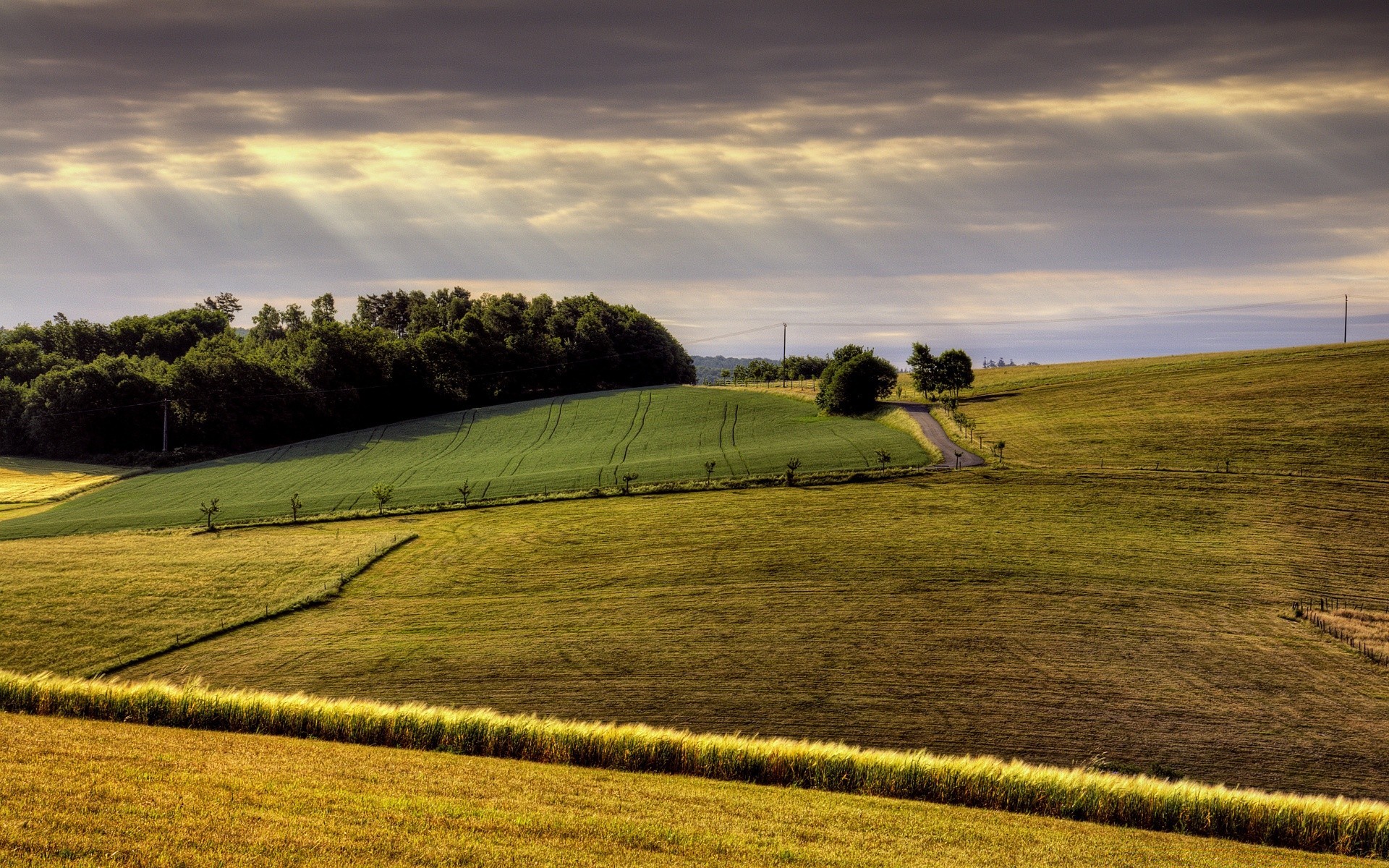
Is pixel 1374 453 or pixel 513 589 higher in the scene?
pixel 1374 453

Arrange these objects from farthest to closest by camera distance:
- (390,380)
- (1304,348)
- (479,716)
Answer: (390,380) < (1304,348) < (479,716)

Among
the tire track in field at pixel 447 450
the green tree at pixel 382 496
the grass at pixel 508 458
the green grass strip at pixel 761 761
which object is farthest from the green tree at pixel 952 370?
the green grass strip at pixel 761 761

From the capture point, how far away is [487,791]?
1600 centimetres

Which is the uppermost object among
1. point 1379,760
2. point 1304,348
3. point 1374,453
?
point 1304,348

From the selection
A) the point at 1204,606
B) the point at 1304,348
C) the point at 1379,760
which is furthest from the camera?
the point at 1304,348

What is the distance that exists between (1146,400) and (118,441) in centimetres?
10872

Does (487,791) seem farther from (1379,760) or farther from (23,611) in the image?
Result: (23,611)

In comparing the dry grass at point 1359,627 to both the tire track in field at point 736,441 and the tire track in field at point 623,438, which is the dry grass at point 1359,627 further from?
the tire track in field at point 623,438

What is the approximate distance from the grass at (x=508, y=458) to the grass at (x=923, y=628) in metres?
12.0

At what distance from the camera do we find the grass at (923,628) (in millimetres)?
26781

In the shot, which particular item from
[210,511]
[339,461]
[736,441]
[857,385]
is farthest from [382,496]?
[857,385]

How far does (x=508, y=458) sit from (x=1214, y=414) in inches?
2262

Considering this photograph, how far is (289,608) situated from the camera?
38812 mm

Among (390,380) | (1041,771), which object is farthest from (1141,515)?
(390,380)
